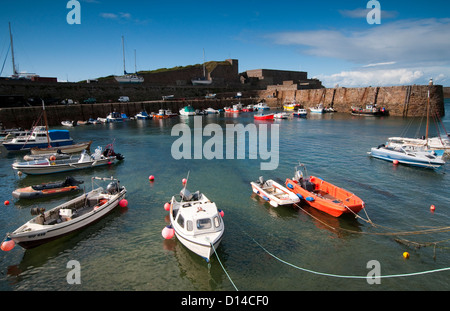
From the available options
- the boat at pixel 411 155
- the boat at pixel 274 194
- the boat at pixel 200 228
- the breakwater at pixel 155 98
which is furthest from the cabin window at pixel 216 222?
the breakwater at pixel 155 98

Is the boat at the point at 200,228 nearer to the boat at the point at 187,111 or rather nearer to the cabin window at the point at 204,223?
the cabin window at the point at 204,223

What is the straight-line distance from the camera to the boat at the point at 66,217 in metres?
12.4

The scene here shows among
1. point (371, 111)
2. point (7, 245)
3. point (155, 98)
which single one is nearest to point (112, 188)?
point (7, 245)

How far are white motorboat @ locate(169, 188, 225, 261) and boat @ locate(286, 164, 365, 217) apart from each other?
6.70 meters

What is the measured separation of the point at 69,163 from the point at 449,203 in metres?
29.9

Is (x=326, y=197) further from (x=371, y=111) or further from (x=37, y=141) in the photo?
(x=371, y=111)

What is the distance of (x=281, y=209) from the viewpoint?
55.4ft

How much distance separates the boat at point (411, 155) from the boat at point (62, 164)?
2720 centimetres

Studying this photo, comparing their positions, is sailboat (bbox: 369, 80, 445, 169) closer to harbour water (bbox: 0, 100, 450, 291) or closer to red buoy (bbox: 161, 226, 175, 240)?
harbour water (bbox: 0, 100, 450, 291)

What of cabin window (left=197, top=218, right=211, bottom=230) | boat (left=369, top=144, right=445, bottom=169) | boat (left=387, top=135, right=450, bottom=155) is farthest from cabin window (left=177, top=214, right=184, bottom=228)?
boat (left=387, top=135, right=450, bottom=155)
